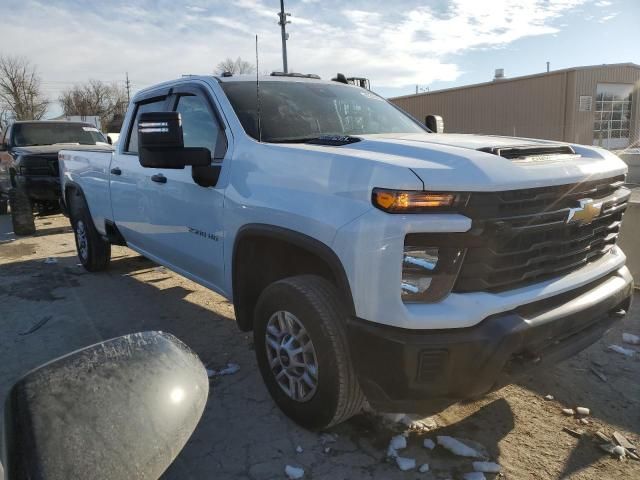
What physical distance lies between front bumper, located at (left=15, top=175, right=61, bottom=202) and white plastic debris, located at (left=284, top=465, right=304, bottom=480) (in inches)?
350

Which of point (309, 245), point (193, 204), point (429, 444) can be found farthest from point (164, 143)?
point (429, 444)

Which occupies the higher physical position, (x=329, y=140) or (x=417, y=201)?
(x=329, y=140)

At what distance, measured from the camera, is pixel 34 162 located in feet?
31.7

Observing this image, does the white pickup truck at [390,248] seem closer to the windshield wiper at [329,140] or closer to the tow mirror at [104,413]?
the windshield wiper at [329,140]

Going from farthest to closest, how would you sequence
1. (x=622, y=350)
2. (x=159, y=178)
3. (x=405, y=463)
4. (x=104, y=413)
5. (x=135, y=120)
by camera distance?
(x=135, y=120), (x=159, y=178), (x=622, y=350), (x=405, y=463), (x=104, y=413)

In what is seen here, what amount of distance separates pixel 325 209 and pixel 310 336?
2.05ft

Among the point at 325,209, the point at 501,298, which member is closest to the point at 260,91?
the point at 325,209

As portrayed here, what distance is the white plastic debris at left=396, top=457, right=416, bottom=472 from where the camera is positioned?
2492mm

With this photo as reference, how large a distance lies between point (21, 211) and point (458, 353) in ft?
29.9

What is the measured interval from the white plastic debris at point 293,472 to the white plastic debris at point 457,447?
0.74 meters

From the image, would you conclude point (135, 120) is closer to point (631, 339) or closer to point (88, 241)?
point (88, 241)

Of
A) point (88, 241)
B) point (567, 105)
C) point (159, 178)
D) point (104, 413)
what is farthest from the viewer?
point (567, 105)

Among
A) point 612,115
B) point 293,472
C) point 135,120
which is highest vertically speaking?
point 612,115

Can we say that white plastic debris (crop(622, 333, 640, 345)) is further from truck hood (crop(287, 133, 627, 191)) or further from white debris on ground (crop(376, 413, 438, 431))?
white debris on ground (crop(376, 413, 438, 431))
